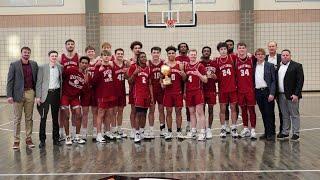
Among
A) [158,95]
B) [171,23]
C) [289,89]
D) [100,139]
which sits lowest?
[100,139]

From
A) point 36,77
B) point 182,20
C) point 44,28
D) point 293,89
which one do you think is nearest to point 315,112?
point 293,89

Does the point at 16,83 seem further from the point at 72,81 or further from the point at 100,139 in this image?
the point at 100,139

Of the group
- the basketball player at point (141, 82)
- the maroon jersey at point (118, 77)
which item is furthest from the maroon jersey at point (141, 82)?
the maroon jersey at point (118, 77)

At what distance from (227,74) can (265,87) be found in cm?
76

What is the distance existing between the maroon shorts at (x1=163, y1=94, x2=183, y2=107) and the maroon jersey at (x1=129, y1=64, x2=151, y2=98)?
35 centimetres

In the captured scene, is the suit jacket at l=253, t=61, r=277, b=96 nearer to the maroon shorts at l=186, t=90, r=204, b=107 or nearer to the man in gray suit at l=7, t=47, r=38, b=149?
the maroon shorts at l=186, t=90, r=204, b=107

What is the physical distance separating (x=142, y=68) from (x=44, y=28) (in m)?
12.2

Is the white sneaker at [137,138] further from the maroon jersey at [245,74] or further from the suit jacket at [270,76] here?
the suit jacket at [270,76]

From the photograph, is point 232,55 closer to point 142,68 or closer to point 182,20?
point 142,68

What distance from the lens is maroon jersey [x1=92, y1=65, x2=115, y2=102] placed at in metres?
8.52

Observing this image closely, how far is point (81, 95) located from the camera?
8688mm

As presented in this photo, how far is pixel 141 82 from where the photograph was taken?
27.7 feet

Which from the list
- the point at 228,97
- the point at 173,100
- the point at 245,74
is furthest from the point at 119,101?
the point at 245,74

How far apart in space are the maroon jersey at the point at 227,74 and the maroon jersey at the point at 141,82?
145cm
